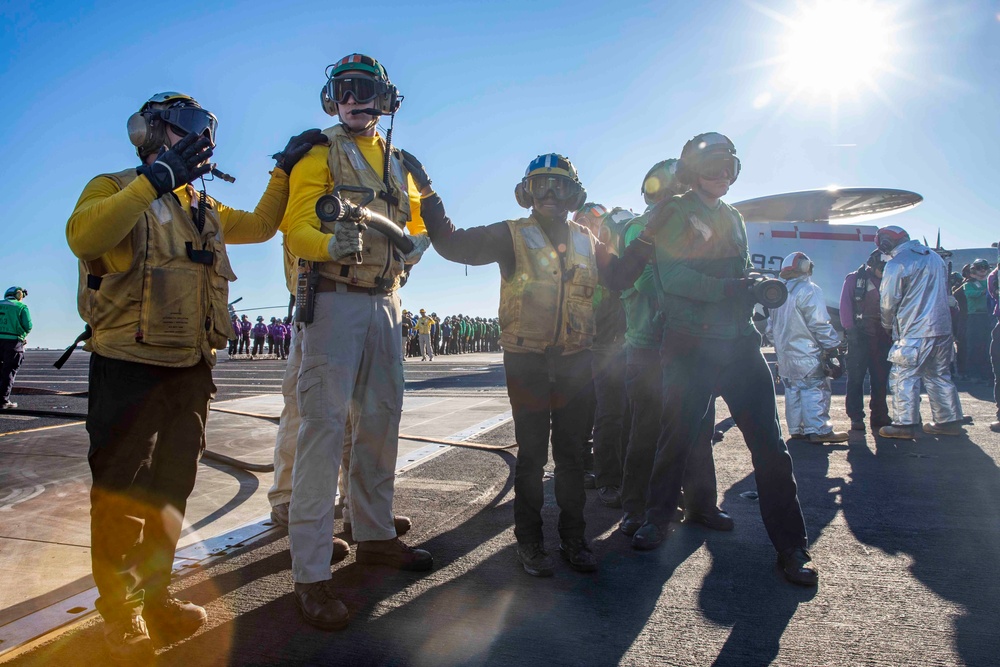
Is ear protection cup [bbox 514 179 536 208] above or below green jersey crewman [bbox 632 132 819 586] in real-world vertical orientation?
above

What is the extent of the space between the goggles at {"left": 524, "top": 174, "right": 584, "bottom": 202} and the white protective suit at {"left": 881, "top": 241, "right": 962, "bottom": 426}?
4.99 m

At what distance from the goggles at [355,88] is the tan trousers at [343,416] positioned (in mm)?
872

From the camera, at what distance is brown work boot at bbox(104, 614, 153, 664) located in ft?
6.39

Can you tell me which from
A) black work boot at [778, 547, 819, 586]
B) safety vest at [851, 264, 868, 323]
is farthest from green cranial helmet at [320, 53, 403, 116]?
safety vest at [851, 264, 868, 323]

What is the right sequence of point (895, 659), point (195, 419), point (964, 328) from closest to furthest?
1. point (895, 659)
2. point (195, 419)
3. point (964, 328)

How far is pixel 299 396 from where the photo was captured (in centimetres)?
252

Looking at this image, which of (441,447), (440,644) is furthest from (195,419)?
(441,447)

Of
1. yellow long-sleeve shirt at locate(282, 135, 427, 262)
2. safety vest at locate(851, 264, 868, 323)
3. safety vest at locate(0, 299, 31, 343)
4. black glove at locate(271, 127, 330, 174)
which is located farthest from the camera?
safety vest at locate(0, 299, 31, 343)

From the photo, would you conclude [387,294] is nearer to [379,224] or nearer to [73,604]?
[379,224]

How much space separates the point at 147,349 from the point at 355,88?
4.55ft

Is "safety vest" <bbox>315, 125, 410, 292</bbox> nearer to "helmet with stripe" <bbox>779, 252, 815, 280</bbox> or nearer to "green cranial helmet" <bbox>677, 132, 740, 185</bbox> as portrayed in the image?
"green cranial helmet" <bbox>677, 132, 740, 185</bbox>

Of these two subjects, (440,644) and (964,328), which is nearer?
(440,644)

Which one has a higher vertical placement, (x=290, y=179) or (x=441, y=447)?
(x=290, y=179)

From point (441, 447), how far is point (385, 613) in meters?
3.39
